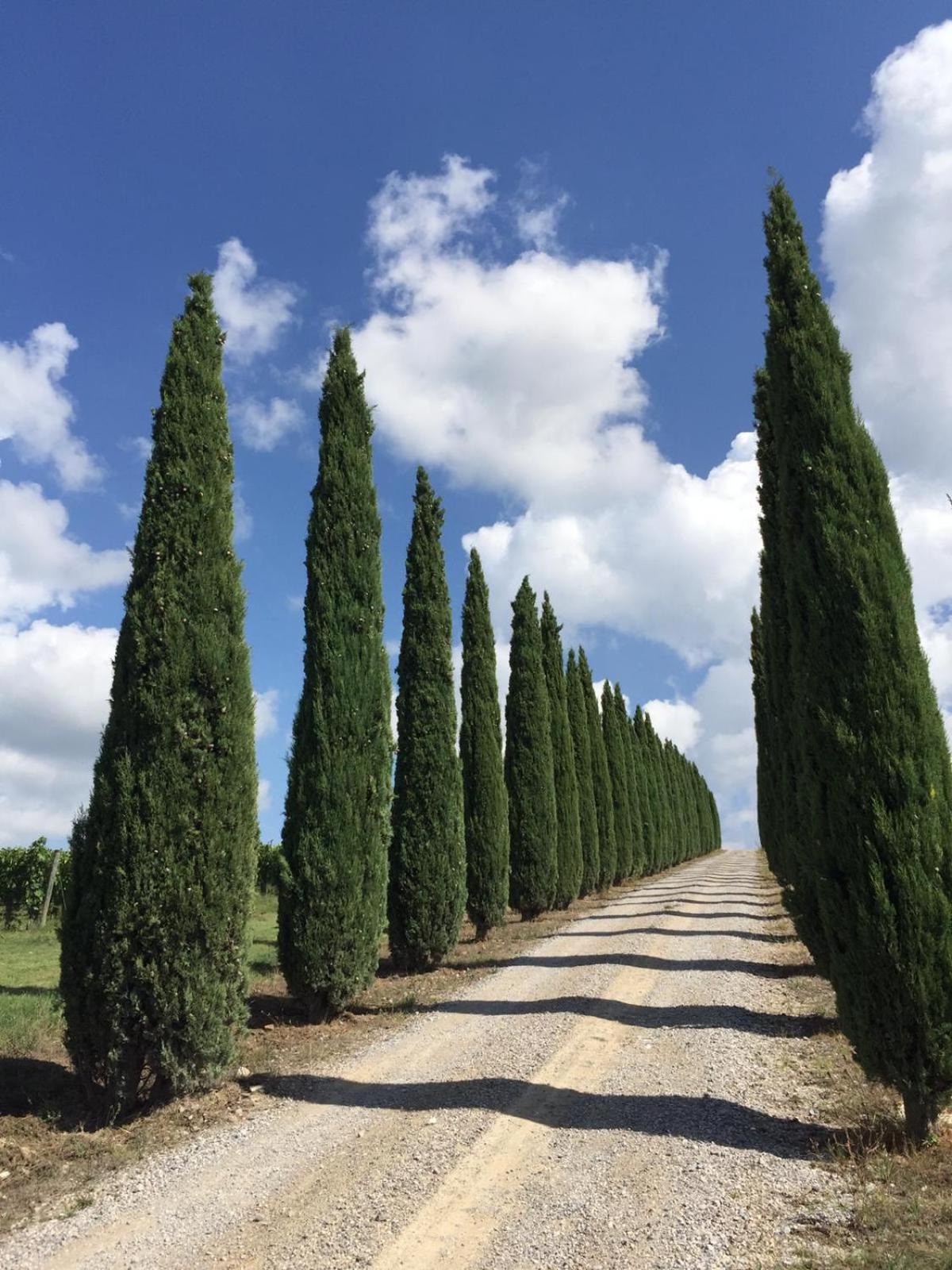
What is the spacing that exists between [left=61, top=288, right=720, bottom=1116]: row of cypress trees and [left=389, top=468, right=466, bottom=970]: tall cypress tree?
0.03 m

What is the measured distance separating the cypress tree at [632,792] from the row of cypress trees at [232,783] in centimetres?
1807

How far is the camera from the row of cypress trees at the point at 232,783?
6418mm

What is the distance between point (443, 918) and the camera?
12680mm

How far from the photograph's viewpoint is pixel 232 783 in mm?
7070

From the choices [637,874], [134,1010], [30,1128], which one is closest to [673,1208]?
[134,1010]

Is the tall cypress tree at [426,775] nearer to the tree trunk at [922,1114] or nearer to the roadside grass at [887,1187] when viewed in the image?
the roadside grass at [887,1187]

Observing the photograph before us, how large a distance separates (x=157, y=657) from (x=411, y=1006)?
5960 mm

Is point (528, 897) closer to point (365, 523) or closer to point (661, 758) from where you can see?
point (365, 523)

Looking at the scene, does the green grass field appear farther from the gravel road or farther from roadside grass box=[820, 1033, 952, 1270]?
roadside grass box=[820, 1033, 952, 1270]

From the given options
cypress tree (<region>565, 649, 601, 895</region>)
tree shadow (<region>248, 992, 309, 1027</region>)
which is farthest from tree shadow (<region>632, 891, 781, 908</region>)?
tree shadow (<region>248, 992, 309, 1027</region>)

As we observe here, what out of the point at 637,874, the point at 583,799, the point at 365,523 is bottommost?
the point at 637,874

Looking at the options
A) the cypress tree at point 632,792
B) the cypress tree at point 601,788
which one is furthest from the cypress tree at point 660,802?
the cypress tree at point 601,788

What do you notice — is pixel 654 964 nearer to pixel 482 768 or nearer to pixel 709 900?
pixel 482 768

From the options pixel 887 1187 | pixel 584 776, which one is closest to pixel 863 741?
pixel 887 1187
